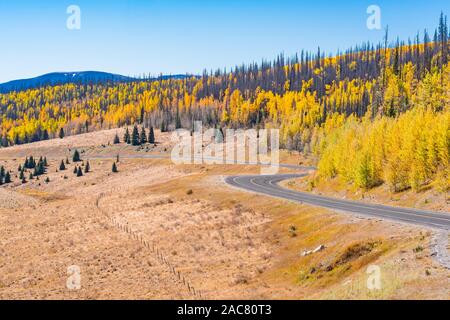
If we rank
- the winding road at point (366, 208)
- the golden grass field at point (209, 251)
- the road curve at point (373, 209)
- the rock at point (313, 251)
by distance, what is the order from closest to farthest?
1. the golden grass field at point (209, 251)
2. the rock at point (313, 251)
3. the road curve at point (373, 209)
4. the winding road at point (366, 208)

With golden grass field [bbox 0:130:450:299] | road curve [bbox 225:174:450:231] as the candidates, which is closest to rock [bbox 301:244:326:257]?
golden grass field [bbox 0:130:450:299]

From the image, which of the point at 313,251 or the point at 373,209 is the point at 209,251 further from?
the point at 373,209

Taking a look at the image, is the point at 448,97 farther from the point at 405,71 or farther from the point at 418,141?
the point at 405,71

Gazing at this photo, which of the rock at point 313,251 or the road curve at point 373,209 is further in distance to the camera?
the road curve at point 373,209

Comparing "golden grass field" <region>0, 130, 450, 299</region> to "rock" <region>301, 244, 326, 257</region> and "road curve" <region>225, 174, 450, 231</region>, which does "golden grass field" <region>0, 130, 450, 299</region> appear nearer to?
"rock" <region>301, 244, 326, 257</region>

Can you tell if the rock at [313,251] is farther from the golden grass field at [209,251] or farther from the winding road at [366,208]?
the winding road at [366,208]

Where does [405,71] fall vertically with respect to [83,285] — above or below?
above

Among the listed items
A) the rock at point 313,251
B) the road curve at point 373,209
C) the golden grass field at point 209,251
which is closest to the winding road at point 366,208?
the road curve at point 373,209

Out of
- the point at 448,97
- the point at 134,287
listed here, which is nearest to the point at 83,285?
the point at 134,287
